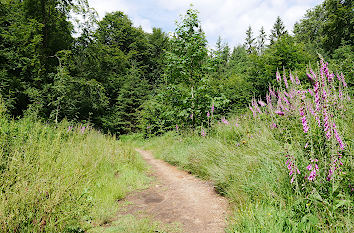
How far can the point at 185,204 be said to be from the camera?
334cm

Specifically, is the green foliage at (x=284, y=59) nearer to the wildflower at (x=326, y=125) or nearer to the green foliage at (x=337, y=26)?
the green foliage at (x=337, y=26)

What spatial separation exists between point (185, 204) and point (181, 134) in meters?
5.55

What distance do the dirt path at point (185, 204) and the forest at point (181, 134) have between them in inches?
9.6

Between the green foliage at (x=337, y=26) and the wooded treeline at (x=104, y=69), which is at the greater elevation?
the green foliage at (x=337, y=26)

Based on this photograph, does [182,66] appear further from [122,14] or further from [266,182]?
[122,14]

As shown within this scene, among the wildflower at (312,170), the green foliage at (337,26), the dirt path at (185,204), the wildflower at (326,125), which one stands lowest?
the dirt path at (185,204)

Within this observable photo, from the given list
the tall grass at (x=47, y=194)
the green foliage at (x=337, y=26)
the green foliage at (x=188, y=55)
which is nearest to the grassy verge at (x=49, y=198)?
the tall grass at (x=47, y=194)

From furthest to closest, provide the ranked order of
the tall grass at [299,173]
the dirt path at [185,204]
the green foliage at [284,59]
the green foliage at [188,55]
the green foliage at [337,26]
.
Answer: the green foliage at [337,26] < the green foliage at [284,59] < the green foliage at [188,55] < the dirt path at [185,204] < the tall grass at [299,173]

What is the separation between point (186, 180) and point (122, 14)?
34345 mm

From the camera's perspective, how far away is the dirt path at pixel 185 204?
267cm

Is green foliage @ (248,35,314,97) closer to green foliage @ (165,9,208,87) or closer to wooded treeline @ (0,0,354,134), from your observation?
wooded treeline @ (0,0,354,134)

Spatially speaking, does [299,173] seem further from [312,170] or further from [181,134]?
[181,134]

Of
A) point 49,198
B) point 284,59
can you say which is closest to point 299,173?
point 49,198

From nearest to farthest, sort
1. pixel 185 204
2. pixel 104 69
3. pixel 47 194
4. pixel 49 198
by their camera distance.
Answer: pixel 49 198 < pixel 47 194 < pixel 185 204 < pixel 104 69
